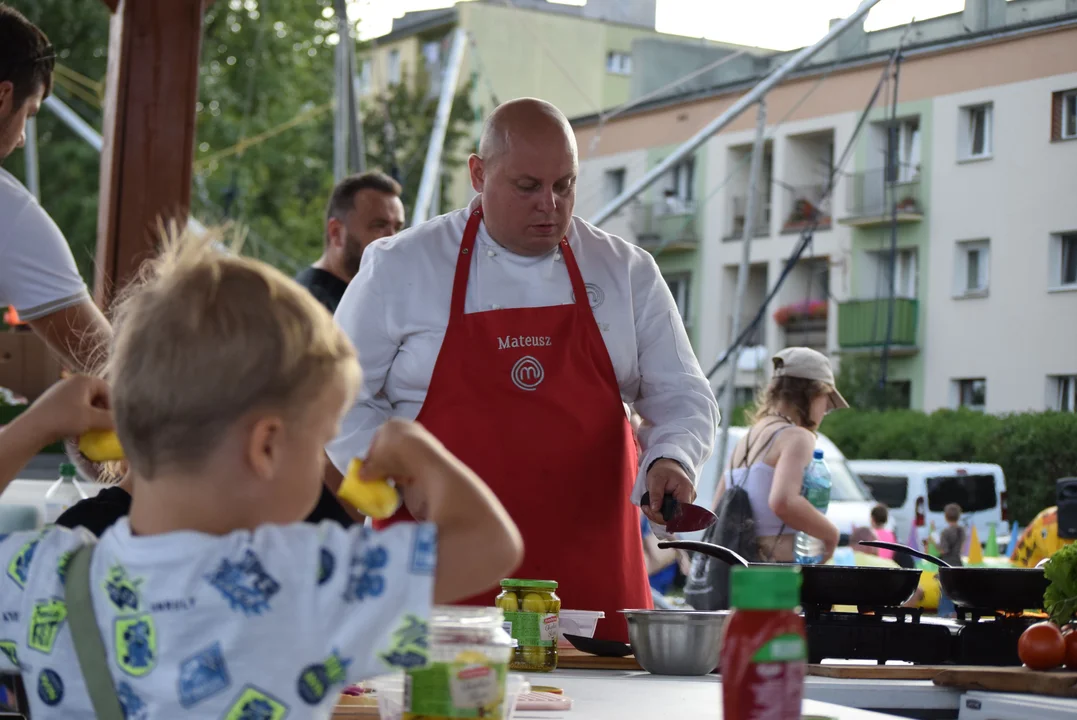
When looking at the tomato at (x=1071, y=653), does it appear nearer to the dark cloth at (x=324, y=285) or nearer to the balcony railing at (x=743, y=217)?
the dark cloth at (x=324, y=285)

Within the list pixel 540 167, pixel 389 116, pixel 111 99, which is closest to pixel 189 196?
pixel 111 99

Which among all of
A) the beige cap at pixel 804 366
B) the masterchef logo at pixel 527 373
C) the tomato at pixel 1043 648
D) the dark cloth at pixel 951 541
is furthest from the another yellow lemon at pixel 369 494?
the dark cloth at pixel 951 541

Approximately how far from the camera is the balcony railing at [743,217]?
8734 mm

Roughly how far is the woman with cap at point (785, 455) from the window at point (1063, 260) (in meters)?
0.85

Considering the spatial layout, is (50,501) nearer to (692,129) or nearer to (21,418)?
(21,418)

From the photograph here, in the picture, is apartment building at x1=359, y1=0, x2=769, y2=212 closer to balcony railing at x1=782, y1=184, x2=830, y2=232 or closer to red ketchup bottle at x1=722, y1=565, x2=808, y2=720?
balcony railing at x1=782, y1=184, x2=830, y2=232

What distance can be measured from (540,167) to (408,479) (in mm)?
1602

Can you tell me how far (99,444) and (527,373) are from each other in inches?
54.8

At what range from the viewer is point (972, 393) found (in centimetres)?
591

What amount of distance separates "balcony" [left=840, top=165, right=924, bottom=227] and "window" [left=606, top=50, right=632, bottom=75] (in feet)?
10.3

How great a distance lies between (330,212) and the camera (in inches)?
202

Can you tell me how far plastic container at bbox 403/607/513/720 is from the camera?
138cm

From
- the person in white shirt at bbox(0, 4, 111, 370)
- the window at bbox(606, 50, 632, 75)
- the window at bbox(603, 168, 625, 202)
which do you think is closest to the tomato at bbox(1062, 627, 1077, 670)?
the person in white shirt at bbox(0, 4, 111, 370)

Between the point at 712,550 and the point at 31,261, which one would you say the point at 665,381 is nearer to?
the point at 712,550
